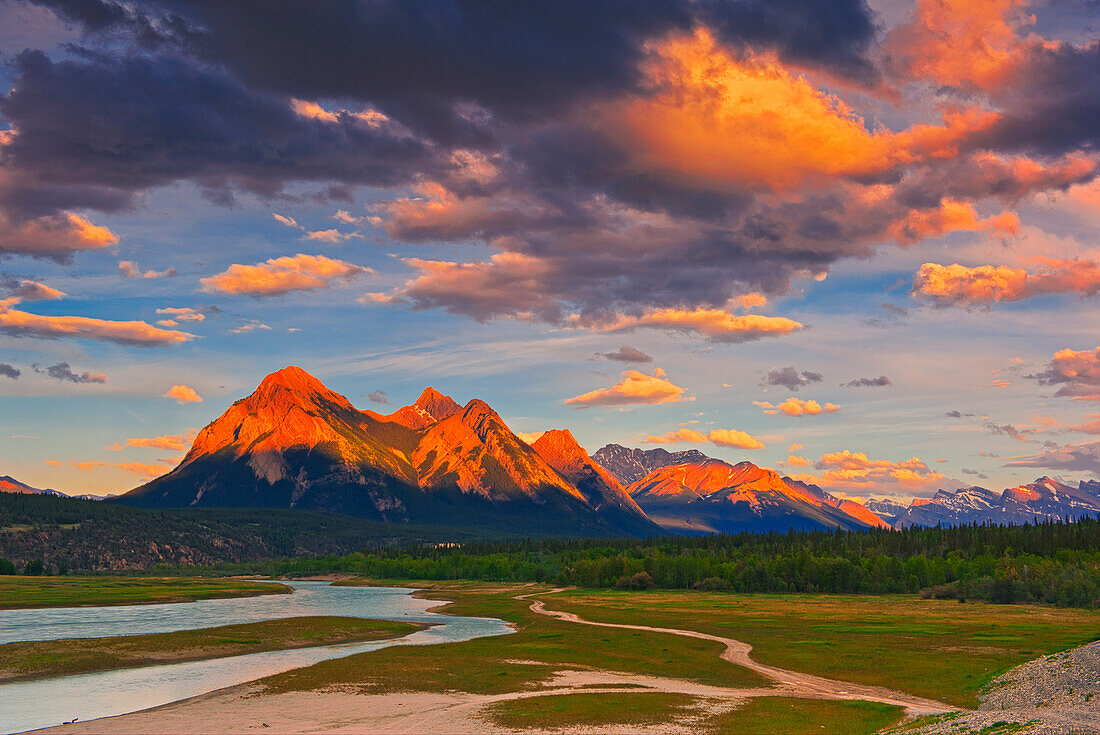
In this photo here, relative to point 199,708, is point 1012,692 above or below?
above

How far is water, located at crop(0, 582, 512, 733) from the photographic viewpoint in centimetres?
5891

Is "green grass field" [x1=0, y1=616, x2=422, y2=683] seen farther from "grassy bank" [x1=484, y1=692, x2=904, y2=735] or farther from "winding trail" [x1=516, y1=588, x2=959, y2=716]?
"winding trail" [x1=516, y1=588, x2=959, y2=716]

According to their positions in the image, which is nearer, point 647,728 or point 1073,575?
point 647,728

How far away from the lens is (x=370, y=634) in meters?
114

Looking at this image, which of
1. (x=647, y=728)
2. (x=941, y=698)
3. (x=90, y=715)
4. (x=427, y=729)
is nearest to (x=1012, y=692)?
(x=941, y=698)

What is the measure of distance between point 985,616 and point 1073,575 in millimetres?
43935

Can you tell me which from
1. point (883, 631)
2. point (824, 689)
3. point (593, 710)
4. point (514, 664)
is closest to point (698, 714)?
point (593, 710)

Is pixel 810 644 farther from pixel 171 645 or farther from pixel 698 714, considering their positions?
pixel 171 645

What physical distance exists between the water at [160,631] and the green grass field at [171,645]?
3227 millimetres

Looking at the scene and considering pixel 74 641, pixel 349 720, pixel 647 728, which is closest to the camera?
pixel 647 728

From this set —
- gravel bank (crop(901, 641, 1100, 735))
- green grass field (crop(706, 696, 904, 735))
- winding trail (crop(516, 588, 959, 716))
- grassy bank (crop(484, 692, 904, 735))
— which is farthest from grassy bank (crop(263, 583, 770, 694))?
gravel bank (crop(901, 641, 1100, 735))

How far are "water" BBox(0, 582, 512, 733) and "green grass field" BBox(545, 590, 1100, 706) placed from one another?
110ft

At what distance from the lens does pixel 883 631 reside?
105 metres

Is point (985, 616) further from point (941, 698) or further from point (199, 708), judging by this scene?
point (199, 708)
